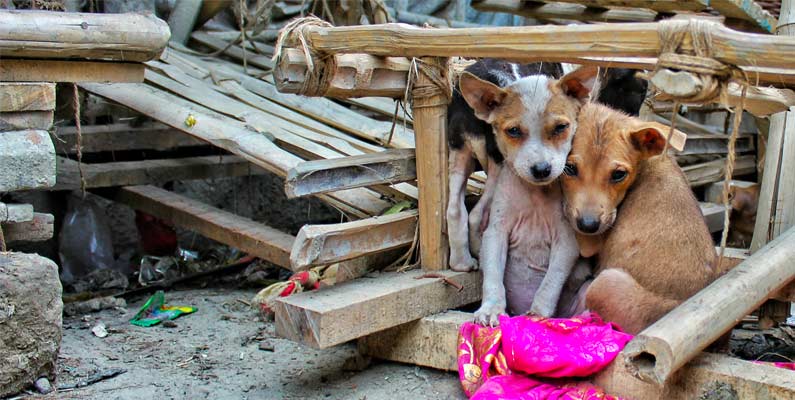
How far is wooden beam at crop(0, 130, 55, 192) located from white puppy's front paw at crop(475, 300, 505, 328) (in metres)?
2.18

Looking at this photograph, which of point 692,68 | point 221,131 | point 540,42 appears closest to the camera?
point 692,68

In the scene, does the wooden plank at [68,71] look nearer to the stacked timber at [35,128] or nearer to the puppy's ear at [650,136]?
the stacked timber at [35,128]

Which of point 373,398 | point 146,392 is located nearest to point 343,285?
point 373,398

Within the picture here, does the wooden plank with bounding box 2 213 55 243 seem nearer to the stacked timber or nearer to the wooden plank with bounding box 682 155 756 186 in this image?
the stacked timber

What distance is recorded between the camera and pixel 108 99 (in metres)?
6.38

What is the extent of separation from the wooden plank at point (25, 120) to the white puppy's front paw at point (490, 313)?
232 cm

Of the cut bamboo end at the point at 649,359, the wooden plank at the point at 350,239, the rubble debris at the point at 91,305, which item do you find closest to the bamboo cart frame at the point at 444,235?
the cut bamboo end at the point at 649,359

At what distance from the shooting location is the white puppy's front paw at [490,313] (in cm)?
466

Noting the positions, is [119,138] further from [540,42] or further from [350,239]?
[540,42]

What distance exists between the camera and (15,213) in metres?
4.70

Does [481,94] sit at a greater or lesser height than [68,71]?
greater

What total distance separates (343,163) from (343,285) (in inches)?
24.5

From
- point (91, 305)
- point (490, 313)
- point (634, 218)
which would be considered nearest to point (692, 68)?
point (634, 218)

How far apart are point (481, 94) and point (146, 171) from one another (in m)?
3.29
